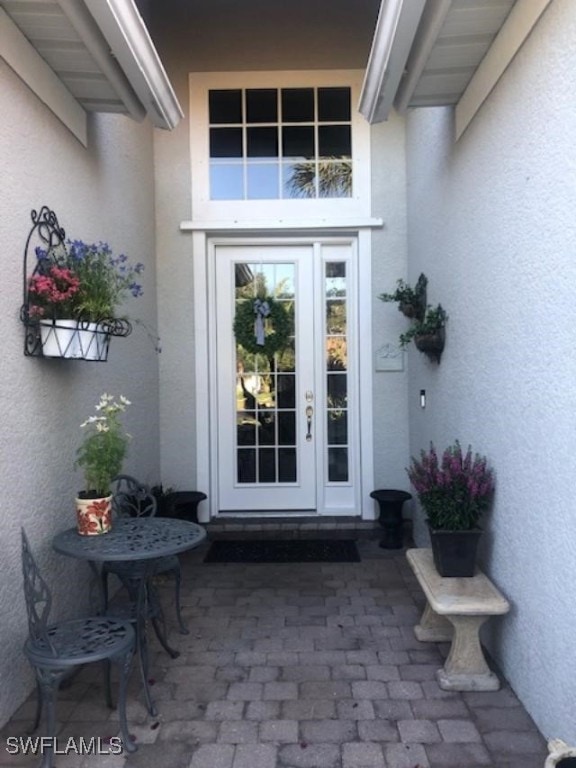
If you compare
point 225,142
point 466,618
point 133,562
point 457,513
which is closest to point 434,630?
point 466,618

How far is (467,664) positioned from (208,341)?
3.07 metres

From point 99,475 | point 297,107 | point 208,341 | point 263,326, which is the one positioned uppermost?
point 297,107

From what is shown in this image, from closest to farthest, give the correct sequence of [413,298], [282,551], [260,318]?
[413,298]
[282,551]
[260,318]

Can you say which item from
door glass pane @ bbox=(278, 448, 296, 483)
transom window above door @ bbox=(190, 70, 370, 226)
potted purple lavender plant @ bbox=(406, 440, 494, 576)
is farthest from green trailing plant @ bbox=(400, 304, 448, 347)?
door glass pane @ bbox=(278, 448, 296, 483)

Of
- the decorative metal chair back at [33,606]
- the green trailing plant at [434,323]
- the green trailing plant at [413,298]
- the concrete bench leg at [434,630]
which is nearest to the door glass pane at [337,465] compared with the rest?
the green trailing plant at [413,298]

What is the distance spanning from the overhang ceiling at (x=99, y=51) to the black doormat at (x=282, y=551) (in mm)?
3000

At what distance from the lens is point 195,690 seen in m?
2.42

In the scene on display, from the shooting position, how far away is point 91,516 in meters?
2.52

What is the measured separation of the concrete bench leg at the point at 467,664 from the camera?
93.4 inches

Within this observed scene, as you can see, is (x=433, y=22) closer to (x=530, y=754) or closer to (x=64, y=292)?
(x=64, y=292)

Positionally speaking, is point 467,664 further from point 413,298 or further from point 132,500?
point 413,298

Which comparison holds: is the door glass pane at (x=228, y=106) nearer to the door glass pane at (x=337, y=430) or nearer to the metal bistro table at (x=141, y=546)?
the door glass pane at (x=337, y=430)

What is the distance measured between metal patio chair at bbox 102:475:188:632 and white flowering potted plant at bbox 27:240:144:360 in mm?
723

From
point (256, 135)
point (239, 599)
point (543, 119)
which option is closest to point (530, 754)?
point (239, 599)
